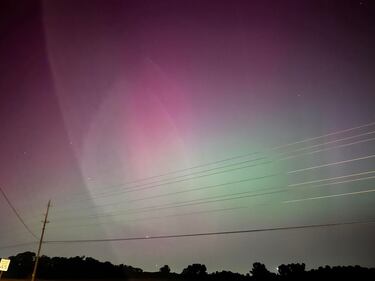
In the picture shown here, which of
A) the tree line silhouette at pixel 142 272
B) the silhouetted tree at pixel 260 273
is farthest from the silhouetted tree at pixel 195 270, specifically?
the silhouetted tree at pixel 260 273

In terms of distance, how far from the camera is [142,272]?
89.9 meters

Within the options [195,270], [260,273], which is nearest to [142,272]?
[195,270]

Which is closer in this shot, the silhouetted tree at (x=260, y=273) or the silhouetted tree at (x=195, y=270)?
the silhouetted tree at (x=260, y=273)

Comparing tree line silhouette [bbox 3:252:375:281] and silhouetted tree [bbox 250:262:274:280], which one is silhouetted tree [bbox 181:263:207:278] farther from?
silhouetted tree [bbox 250:262:274:280]

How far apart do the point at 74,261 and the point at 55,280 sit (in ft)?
86.2

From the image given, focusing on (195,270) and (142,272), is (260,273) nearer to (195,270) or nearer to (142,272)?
(195,270)

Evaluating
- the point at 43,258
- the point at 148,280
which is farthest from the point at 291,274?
the point at 43,258

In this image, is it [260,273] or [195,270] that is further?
[195,270]

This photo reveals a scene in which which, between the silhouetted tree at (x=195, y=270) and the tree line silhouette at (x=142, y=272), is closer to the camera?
the tree line silhouette at (x=142, y=272)

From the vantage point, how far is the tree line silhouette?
201 feet

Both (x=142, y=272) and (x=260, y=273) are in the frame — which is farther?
(x=142, y=272)

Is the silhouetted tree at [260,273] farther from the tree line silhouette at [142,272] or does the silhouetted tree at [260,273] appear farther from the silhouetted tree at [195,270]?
the silhouetted tree at [195,270]

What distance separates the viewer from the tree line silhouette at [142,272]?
201ft

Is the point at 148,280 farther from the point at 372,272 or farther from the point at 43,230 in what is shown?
the point at 372,272
